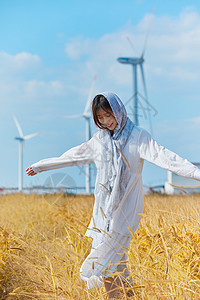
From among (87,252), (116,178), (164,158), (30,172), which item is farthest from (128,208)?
(87,252)

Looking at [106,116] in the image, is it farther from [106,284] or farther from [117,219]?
[106,284]

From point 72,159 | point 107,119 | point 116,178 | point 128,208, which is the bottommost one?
point 128,208

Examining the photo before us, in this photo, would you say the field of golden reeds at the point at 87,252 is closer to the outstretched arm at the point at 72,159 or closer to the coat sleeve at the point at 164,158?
the coat sleeve at the point at 164,158

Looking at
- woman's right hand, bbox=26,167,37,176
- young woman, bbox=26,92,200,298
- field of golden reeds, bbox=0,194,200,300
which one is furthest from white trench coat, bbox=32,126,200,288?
woman's right hand, bbox=26,167,37,176

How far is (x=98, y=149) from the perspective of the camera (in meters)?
3.30

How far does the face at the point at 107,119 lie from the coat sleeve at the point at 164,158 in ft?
0.79

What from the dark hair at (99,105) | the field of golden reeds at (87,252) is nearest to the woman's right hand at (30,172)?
the field of golden reeds at (87,252)

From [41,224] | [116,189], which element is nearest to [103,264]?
[116,189]

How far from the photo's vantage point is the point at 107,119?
10.2ft

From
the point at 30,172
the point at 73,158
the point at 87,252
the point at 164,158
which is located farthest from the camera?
the point at 87,252

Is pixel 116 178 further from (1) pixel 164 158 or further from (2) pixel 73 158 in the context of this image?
(2) pixel 73 158

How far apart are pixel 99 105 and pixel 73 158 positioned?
1.91ft

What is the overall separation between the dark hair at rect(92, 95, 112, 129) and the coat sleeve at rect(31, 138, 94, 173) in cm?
26

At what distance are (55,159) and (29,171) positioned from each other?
0.37 m
